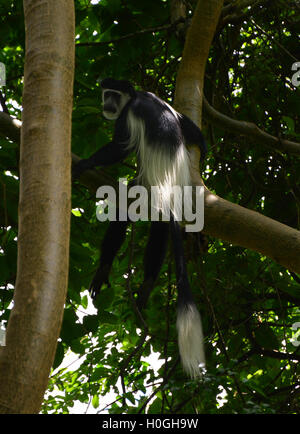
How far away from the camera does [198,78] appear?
2.31m

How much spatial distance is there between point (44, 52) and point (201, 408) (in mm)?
1289

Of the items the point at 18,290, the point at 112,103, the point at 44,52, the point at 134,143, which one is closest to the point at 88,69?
the point at 112,103

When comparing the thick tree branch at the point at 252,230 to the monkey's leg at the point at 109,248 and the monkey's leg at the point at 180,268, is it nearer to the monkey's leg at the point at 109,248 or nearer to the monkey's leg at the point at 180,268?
the monkey's leg at the point at 180,268

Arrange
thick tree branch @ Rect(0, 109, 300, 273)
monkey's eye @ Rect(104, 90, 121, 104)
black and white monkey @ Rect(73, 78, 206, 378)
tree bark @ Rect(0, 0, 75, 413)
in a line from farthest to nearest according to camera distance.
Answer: monkey's eye @ Rect(104, 90, 121, 104) < black and white monkey @ Rect(73, 78, 206, 378) < thick tree branch @ Rect(0, 109, 300, 273) < tree bark @ Rect(0, 0, 75, 413)

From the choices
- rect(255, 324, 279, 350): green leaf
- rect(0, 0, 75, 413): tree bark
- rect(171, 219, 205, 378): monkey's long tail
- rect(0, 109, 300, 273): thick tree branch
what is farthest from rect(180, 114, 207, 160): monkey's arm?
rect(0, 0, 75, 413): tree bark

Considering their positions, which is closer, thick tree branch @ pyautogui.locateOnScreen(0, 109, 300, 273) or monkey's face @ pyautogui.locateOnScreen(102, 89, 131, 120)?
thick tree branch @ pyautogui.locateOnScreen(0, 109, 300, 273)

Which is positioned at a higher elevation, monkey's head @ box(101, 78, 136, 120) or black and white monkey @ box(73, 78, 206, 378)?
monkey's head @ box(101, 78, 136, 120)

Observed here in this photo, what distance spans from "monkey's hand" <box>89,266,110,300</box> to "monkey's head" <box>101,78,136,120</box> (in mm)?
705

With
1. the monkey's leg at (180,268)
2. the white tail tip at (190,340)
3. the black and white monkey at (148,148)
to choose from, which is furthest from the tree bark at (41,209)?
the black and white monkey at (148,148)

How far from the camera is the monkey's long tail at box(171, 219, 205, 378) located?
151 cm

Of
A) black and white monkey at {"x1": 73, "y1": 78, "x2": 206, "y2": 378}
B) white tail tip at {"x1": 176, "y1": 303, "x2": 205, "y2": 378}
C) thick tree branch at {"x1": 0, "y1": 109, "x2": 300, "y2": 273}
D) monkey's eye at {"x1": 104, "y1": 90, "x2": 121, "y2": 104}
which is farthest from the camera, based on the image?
monkey's eye at {"x1": 104, "y1": 90, "x2": 121, "y2": 104}

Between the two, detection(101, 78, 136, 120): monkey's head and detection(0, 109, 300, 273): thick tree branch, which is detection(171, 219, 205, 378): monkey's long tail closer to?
detection(0, 109, 300, 273): thick tree branch

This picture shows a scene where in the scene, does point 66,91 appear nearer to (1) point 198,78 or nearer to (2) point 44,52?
(2) point 44,52

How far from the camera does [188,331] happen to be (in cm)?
159
